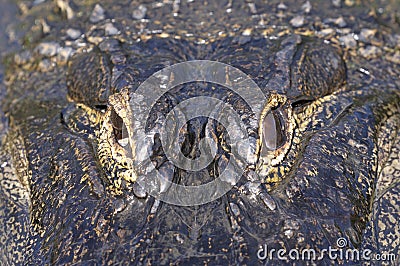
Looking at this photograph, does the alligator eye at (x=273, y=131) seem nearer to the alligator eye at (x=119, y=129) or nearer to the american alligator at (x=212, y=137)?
the american alligator at (x=212, y=137)

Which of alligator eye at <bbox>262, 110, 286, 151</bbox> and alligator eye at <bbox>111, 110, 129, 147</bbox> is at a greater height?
alligator eye at <bbox>111, 110, 129, 147</bbox>

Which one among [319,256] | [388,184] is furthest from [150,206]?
[388,184]

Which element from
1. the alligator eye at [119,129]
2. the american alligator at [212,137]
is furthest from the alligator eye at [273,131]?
the alligator eye at [119,129]

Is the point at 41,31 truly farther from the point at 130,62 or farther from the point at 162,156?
the point at 162,156

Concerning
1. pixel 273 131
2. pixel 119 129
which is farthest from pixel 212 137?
pixel 119 129

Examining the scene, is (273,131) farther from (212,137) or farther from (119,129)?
(119,129)

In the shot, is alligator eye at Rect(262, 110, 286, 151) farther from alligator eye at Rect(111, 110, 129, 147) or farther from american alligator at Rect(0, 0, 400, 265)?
alligator eye at Rect(111, 110, 129, 147)

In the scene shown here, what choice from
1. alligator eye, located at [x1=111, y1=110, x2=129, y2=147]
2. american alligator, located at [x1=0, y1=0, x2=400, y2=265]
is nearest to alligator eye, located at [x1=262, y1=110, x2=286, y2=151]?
american alligator, located at [x1=0, y1=0, x2=400, y2=265]
